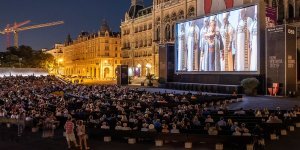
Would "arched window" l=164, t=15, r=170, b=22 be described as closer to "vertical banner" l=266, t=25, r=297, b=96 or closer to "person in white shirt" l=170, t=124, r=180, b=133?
"vertical banner" l=266, t=25, r=297, b=96

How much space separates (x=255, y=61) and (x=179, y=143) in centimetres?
2803

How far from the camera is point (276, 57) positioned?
41469 mm

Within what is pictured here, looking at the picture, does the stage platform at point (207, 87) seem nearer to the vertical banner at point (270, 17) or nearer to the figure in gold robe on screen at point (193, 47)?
the figure in gold robe on screen at point (193, 47)

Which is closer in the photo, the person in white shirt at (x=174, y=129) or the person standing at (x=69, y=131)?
the person standing at (x=69, y=131)

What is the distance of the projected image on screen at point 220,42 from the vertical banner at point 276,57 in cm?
173

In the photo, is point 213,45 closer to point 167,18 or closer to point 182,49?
point 182,49

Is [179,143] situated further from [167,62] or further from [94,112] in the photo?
[167,62]

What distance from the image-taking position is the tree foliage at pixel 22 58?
110750mm

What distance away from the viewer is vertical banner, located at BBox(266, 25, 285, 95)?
40.8m

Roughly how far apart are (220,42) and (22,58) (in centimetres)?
8516

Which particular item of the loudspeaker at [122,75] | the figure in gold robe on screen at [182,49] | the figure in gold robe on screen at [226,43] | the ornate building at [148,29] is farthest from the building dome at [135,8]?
the figure in gold robe on screen at [226,43]

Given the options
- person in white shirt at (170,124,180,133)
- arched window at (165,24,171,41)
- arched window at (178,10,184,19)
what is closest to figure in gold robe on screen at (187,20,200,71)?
arched window at (178,10,184,19)

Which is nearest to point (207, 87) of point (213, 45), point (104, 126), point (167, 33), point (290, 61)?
point (213, 45)

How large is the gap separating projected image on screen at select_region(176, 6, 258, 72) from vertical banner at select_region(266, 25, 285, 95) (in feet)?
5.68
